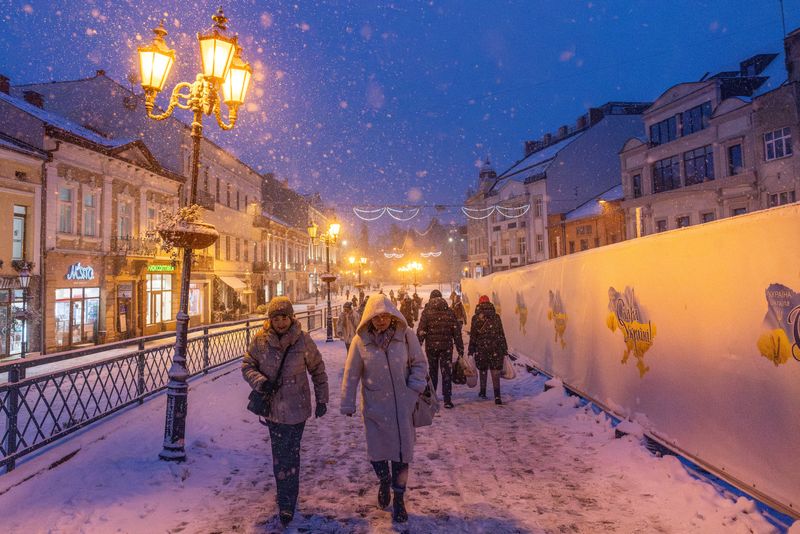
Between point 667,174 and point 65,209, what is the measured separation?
3170 centimetres

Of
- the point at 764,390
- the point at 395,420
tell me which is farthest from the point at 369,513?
the point at 764,390

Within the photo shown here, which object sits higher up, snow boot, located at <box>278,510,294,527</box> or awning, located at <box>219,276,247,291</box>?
awning, located at <box>219,276,247,291</box>

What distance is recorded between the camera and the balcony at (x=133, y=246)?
21.2 m

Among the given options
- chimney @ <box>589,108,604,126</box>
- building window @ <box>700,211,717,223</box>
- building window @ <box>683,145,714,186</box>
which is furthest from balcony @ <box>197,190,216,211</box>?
chimney @ <box>589,108,604,126</box>

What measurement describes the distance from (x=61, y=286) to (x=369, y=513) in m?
19.1

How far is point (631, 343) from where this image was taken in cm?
603

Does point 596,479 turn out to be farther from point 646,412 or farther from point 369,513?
point 369,513

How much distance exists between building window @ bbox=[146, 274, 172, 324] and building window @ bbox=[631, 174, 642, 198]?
96.9 ft

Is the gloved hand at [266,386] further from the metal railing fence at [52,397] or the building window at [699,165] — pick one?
the building window at [699,165]

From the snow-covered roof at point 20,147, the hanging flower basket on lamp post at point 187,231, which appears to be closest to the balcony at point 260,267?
the snow-covered roof at point 20,147

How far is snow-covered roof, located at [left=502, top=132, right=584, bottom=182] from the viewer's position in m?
42.1

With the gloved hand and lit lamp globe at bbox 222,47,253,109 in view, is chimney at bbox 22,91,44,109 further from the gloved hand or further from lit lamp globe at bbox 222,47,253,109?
the gloved hand

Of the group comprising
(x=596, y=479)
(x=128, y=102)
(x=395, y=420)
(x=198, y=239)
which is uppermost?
(x=128, y=102)

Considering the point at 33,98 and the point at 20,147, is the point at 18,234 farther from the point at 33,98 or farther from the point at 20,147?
the point at 33,98
